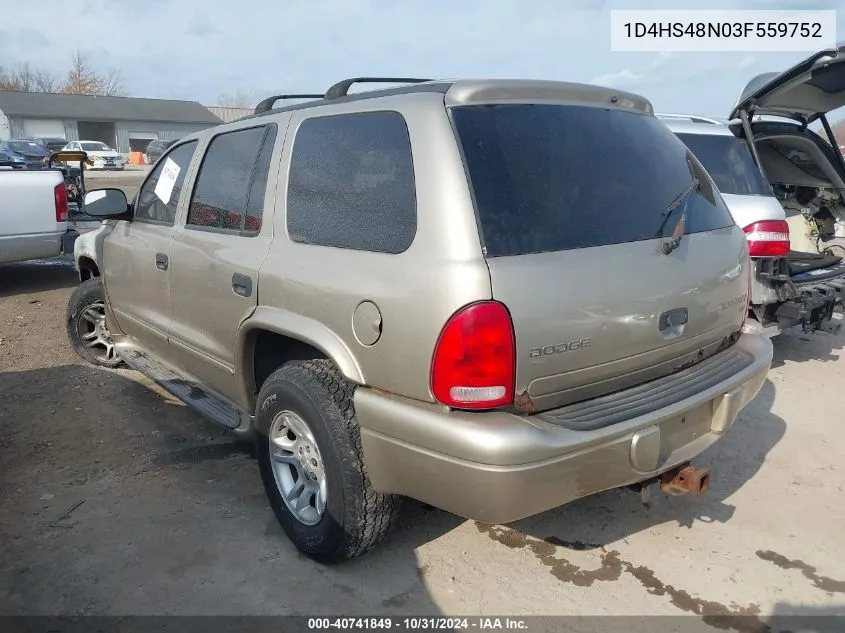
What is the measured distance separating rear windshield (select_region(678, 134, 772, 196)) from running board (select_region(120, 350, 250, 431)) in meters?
4.12

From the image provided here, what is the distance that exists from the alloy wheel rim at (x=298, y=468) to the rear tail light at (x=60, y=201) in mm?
6109

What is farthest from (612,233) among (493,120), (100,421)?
(100,421)

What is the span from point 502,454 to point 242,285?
156cm

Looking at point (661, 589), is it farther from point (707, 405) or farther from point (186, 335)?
point (186, 335)

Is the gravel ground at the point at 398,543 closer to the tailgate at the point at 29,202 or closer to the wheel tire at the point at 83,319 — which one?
the wheel tire at the point at 83,319

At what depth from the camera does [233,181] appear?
3.39m

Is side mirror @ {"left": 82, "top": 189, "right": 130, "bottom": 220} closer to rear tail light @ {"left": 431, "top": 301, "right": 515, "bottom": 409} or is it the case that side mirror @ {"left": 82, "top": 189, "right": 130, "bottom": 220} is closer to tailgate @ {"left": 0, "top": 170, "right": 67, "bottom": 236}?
rear tail light @ {"left": 431, "top": 301, "right": 515, "bottom": 409}

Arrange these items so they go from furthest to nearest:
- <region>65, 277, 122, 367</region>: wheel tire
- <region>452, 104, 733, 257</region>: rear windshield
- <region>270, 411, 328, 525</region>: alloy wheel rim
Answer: <region>65, 277, 122, 367</region>: wheel tire, <region>270, 411, 328, 525</region>: alloy wheel rim, <region>452, 104, 733, 257</region>: rear windshield

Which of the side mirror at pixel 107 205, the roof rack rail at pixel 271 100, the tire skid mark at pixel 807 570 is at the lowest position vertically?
the tire skid mark at pixel 807 570

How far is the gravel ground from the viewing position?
266cm

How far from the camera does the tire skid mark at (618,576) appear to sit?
8.36 feet

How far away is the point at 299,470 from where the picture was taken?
115 inches

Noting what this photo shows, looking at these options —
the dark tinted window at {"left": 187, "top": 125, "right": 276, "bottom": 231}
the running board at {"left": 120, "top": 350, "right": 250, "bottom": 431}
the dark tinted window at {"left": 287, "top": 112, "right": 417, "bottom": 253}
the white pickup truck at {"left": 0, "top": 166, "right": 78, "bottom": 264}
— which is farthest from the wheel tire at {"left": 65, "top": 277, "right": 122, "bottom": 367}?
the dark tinted window at {"left": 287, "top": 112, "right": 417, "bottom": 253}

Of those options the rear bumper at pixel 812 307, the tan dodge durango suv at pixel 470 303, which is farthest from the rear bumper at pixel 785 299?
the tan dodge durango suv at pixel 470 303
